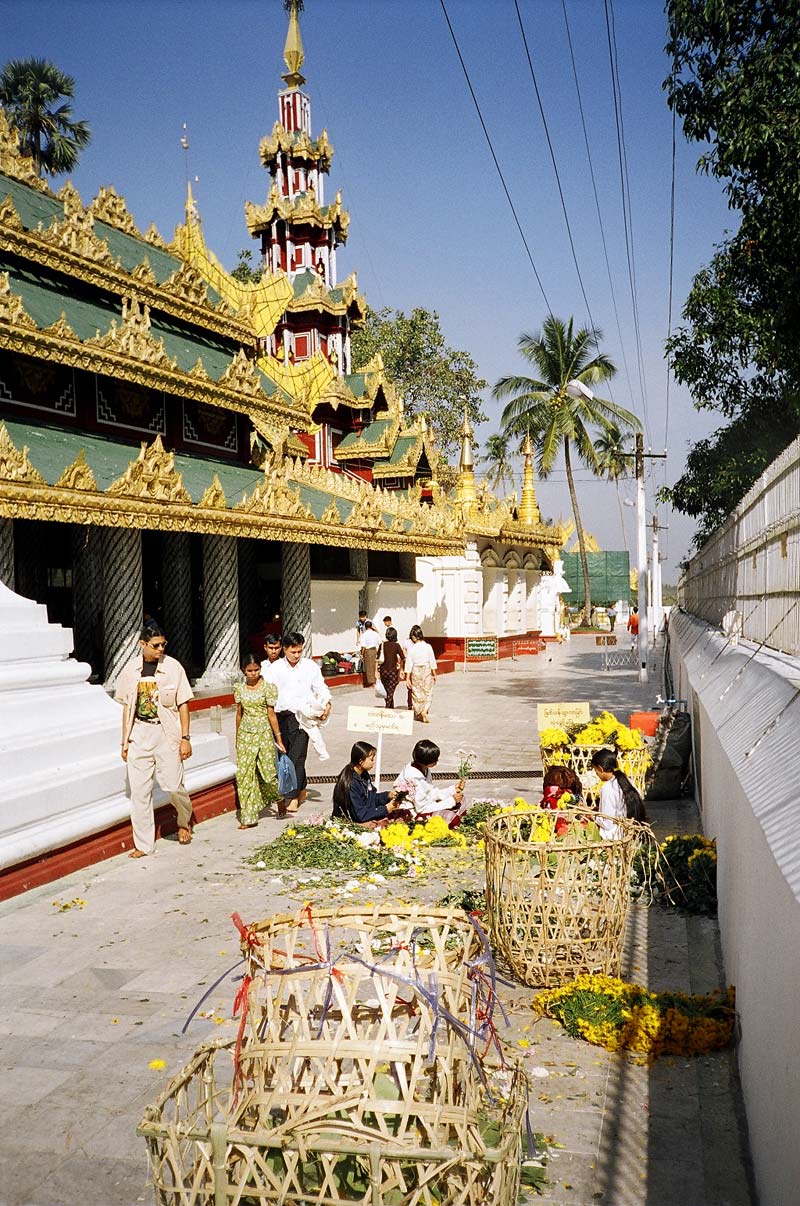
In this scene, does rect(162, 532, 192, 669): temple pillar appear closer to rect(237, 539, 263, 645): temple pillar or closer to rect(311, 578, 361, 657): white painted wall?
rect(237, 539, 263, 645): temple pillar

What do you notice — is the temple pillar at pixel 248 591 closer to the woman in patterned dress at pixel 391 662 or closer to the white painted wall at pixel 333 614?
the white painted wall at pixel 333 614

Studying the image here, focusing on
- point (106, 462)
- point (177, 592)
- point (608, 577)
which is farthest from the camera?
point (608, 577)

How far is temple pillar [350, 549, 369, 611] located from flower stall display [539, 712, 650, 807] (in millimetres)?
13581

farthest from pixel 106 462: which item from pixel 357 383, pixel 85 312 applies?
pixel 357 383

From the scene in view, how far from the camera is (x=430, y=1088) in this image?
3133 millimetres

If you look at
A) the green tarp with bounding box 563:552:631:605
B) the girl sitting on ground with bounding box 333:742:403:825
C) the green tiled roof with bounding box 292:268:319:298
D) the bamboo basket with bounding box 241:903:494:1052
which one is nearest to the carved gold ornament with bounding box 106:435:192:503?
the girl sitting on ground with bounding box 333:742:403:825

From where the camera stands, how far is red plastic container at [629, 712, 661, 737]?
12273mm

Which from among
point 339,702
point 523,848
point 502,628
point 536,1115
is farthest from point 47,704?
point 502,628

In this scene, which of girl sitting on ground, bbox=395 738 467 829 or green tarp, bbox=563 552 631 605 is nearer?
girl sitting on ground, bbox=395 738 467 829

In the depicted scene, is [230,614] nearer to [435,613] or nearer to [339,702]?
[339,702]

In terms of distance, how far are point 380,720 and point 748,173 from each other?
6727 mm

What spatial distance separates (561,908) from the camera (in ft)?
16.4

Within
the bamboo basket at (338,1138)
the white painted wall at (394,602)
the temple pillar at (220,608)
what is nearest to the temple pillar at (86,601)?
the temple pillar at (220,608)

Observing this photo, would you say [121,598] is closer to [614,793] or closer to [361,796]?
[361,796]
